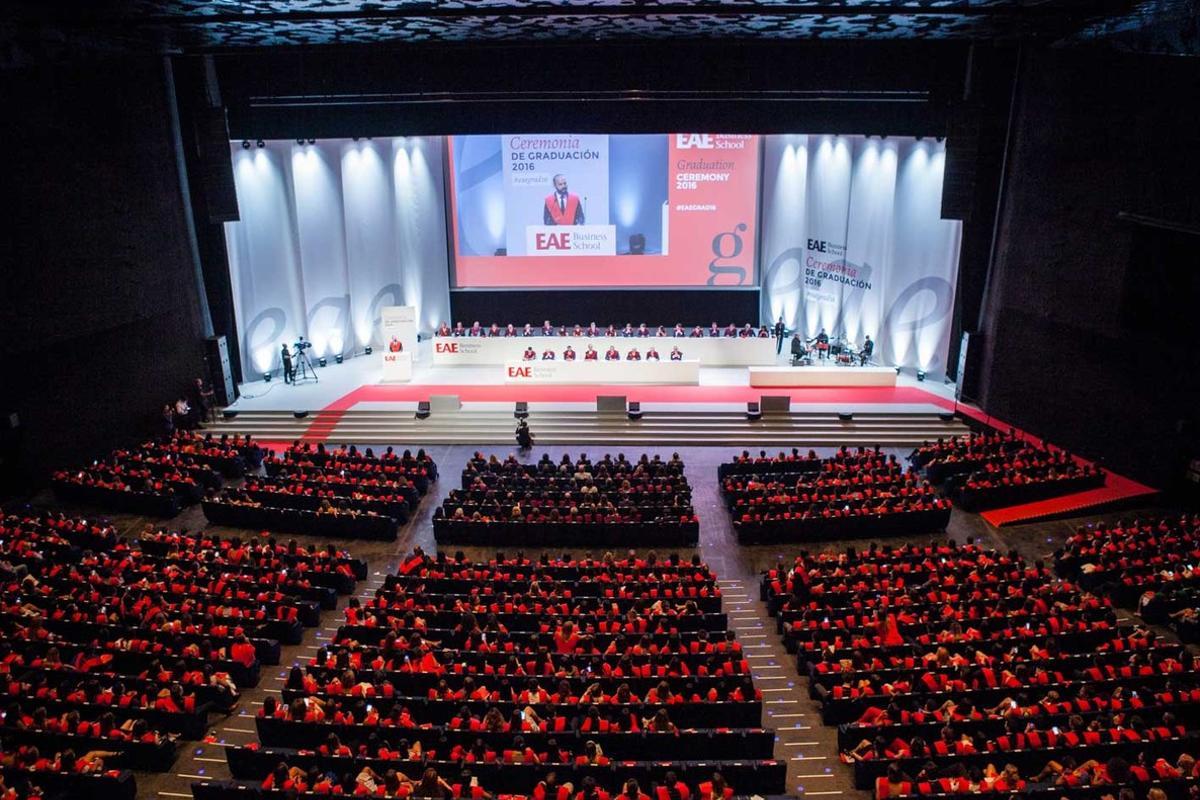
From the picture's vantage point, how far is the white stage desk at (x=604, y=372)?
23359 millimetres

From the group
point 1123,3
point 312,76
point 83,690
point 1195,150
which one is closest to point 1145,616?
point 1195,150

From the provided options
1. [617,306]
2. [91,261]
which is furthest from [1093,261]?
[91,261]

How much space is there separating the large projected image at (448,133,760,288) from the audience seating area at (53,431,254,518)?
11193mm

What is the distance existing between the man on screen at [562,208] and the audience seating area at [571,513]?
1216 cm

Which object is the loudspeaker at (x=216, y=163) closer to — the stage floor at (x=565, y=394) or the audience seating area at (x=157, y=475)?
the stage floor at (x=565, y=394)

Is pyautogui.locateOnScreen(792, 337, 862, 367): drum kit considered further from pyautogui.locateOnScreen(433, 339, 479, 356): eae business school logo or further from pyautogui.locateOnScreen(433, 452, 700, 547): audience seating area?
pyautogui.locateOnScreen(433, 452, 700, 547): audience seating area

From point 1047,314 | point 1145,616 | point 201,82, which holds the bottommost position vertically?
point 1145,616

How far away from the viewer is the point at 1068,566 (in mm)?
14164

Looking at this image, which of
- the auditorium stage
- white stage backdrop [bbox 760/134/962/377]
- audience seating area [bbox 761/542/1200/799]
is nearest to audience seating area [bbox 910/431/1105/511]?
the auditorium stage

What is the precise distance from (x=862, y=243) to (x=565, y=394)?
10.1m

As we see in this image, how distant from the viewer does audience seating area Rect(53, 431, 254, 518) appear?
55.9 ft

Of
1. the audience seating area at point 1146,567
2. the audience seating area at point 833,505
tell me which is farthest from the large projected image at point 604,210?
the audience seating area at point 1146,567

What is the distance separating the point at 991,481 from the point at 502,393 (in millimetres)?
12208

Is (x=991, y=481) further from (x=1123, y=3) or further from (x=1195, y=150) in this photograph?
(x=1123, y=3)
